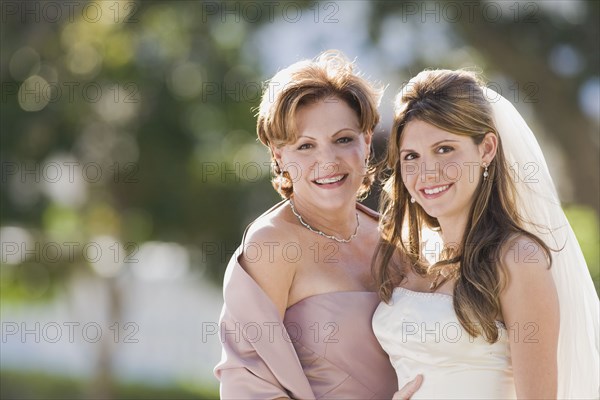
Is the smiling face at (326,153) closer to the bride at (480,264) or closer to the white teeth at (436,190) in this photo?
the bride at (480,264)

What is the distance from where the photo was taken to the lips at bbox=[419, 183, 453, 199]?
3.60 metres

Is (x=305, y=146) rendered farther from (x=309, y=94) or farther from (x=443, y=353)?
(x=443, y=353)

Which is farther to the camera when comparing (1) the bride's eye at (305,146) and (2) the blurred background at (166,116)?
(2) the blurred background at (166,116)

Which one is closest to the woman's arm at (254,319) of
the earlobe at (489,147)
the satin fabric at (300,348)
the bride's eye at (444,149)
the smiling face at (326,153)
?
the satin fabric at (300,348)

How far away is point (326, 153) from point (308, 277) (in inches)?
20.4

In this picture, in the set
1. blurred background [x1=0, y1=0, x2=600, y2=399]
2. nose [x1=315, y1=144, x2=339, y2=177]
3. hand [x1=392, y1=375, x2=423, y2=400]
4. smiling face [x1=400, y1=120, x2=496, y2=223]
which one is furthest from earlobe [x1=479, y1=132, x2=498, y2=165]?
blurred background [x1=0, y1=0, x2=600, y2=399]

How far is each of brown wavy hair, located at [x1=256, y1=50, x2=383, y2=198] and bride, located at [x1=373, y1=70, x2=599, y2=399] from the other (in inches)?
10.3

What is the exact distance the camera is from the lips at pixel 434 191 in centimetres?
360

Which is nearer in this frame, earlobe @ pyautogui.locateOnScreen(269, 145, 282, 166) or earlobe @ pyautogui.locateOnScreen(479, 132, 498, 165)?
earlobe @ pyautogui.locateOnScreen(479, 132, 498, 165)

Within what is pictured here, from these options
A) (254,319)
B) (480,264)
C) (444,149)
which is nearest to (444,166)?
(444,149)

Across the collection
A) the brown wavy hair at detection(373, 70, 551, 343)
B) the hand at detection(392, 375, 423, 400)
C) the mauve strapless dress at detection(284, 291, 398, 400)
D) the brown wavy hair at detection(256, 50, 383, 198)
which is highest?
the brown wavy hair at detection(256, 50, 383, 198)

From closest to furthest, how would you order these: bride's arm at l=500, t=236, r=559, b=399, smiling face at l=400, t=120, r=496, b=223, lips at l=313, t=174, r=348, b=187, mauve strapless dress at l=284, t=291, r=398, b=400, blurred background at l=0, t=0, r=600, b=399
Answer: bride's arm at l=500, t=236, r=559, b=399 < smiling face at l=400, t=120, r=496, b=223 < mauve strapless dress at l=284, t=291, r=398, b=400 < lips at l=313, t=174, r=348, b=187 < blurred background at l=0, t=0, r=600, b=399

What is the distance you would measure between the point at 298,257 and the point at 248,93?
9.85 metres

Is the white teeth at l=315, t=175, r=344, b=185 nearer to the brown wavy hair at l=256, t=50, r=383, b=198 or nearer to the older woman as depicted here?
the older woman
